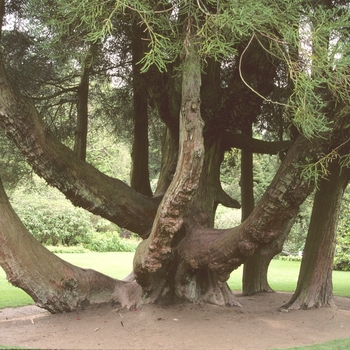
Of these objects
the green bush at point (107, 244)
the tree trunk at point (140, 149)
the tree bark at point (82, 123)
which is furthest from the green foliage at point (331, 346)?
the green bush at point (107, 244)

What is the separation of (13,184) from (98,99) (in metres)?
2.79

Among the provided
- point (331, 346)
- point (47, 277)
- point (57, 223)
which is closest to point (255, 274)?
point (331, 346)

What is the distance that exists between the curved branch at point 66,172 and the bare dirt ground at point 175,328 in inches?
60.6

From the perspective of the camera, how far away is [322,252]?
9.16m

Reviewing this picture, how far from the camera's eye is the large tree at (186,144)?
590 centimetres

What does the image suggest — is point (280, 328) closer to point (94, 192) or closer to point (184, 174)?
point (184, 174)

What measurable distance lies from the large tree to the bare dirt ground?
0.38 m

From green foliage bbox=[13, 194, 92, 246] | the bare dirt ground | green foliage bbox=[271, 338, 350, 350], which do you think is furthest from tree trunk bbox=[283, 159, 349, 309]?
green foliage bbox=[13, 194, 92, 246]

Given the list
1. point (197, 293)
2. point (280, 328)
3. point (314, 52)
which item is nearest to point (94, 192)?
point (197, 293)

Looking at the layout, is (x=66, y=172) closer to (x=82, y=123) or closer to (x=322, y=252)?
(x=82, y=123)

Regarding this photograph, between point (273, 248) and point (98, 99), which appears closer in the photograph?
point (273, 248)

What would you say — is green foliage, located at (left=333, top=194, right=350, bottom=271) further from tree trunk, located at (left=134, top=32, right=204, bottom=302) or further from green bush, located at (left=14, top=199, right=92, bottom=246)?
tree trunk, located at (left=134, top=32, right=204, bottom=302)

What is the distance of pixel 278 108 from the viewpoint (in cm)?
1073

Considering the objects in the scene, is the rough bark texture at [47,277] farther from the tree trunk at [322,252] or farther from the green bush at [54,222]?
the green bush at [54,222]
